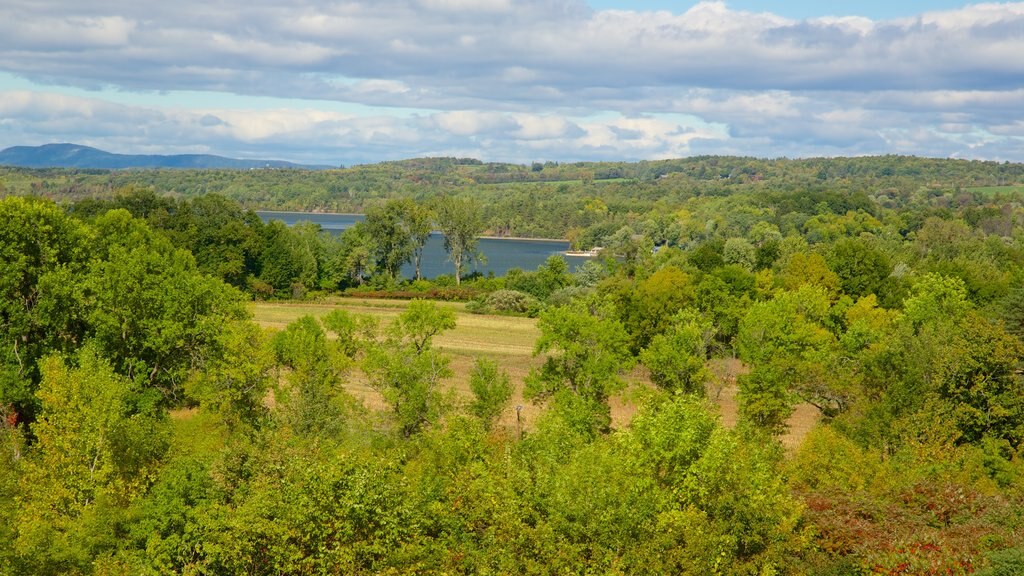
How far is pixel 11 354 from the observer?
34688 mm

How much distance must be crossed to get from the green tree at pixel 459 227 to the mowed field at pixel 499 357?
56.2 feet

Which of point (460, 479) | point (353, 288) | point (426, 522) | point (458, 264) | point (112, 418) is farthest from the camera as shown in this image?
point (458, 264)

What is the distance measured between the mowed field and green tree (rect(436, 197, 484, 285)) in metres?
17.1

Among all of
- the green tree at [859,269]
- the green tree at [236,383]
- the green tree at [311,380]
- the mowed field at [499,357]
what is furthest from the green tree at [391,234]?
the green tree at [236,383]

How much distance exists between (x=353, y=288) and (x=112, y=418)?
67.7 metres

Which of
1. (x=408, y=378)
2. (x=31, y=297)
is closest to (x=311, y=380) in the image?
(x=408, y=378)

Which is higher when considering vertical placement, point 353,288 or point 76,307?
point 76,307

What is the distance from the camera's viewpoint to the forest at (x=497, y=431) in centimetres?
1923

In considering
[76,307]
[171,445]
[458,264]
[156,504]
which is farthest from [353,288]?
[156,504]

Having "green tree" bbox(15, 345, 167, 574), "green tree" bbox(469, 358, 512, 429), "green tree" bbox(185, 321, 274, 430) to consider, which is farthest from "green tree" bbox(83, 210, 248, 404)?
"green tree" bbox(469, 358, 512, 429)

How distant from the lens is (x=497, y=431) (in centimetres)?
3316

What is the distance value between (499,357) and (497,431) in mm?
27259

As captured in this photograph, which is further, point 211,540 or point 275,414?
point 275,414

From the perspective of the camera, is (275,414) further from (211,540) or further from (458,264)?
(458,264)
